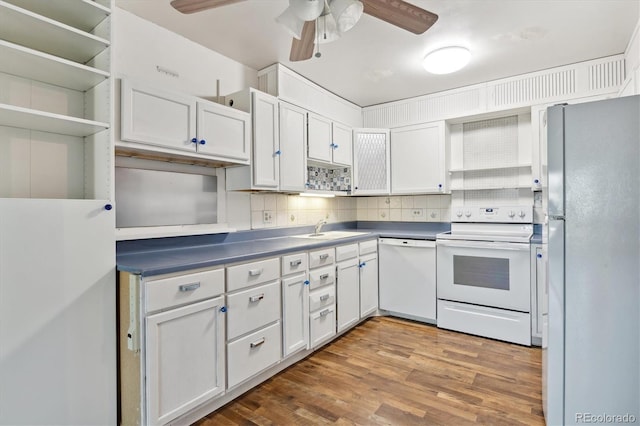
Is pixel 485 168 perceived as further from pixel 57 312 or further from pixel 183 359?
pixel 57 312

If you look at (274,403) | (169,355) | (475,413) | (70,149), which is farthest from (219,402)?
(70,149)

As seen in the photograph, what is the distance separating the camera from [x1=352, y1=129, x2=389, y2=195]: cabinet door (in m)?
3.72

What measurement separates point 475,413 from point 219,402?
4.79 ft

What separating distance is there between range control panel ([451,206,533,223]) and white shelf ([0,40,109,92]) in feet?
10.4

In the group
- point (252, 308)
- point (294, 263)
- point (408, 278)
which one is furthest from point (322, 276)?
point (408, 278)

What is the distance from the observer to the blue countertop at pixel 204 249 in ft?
5.52

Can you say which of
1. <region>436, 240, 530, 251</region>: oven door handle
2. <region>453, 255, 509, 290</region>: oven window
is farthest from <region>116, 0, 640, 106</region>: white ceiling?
<region>453, 255, 509, 290</region>: oven window

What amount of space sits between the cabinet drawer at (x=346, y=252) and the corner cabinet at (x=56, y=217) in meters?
1.67

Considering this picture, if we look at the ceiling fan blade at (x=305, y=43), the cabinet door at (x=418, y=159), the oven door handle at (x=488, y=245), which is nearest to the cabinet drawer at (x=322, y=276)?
the oven door handle at (x=488, y=245)

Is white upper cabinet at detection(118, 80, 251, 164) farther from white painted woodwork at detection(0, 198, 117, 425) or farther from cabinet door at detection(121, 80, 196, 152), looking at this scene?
white painted woodwork at detection(0, 198, 117, 425)

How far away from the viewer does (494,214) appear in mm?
3266

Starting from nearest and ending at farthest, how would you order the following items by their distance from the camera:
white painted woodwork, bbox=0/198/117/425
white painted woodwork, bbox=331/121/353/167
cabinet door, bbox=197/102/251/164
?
white painted woodwork, bbox=0/198/117/425 < cabinet door, bbox=197/102/251/164 < white painted woodwork, bbox=331/121/353/167

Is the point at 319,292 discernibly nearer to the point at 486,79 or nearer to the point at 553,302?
the point at 553,302

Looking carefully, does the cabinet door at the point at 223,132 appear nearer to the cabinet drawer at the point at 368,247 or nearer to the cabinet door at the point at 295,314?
the cabinet door at the point at 295,314
